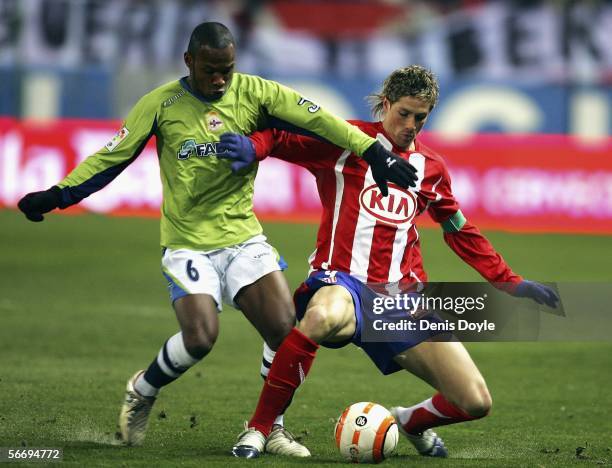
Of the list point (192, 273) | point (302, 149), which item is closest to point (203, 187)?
point (192, 273)

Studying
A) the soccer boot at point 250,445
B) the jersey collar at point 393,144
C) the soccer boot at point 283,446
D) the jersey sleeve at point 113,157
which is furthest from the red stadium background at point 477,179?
the soccer boot at point 250,445

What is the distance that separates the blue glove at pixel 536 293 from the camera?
6484 mm

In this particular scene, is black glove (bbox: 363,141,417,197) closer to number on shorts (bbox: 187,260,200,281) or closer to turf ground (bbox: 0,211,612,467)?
number on shorts (bbox: 187,260,200,281)

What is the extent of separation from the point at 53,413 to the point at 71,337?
3.31m

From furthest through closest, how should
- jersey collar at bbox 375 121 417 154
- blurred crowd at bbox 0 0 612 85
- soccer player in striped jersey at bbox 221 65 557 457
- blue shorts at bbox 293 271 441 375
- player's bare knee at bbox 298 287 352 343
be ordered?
blurred crowd at bbox 0 0 612 85, jersey collar at bbox 375 121 417 154, blue shorts at bbox 293 271 441 375, soccer player in striped jersey at bbox 221 65 557 457, player's bare knee at bbox 298 287 352 343

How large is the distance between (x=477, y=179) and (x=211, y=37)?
1308 cm

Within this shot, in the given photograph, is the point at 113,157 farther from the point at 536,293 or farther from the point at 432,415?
the point at 536,293

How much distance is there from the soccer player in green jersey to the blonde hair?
0.29 meters

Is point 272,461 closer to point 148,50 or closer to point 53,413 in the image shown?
point 53,413

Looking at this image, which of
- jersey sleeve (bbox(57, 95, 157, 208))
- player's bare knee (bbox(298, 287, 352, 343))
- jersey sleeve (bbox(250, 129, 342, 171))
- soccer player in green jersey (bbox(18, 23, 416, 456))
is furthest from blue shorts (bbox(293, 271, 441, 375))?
jersey sleeve (bbox(57, 95, 157, 208))

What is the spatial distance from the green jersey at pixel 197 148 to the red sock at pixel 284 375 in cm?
74

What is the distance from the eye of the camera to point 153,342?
10.3m

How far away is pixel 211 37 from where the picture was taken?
237 inches

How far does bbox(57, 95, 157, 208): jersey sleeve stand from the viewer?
6.19m
